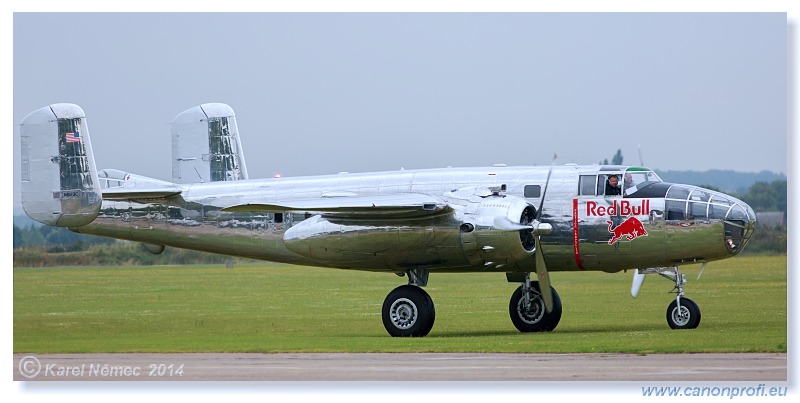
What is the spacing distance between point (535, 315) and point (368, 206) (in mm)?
4828

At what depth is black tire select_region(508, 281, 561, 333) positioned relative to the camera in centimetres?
2891

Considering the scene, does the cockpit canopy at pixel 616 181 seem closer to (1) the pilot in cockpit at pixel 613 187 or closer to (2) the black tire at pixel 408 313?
(1) the pilot in cockpit at pixel 613 187

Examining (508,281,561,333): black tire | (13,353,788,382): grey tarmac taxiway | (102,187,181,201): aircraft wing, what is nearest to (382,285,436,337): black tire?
(508,281,561,333): black tire

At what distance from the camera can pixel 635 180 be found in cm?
2728

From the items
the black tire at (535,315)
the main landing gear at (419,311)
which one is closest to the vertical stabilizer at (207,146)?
the main landing gear at (419,311)

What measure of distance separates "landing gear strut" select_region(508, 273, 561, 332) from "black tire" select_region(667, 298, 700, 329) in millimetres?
2445

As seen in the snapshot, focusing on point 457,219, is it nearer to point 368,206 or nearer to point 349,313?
point 368,206

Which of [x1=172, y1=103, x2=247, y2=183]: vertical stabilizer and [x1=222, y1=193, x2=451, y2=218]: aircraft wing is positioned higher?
[x1=172, y1=103, x2=247, y2=183]: vertical stabilizer

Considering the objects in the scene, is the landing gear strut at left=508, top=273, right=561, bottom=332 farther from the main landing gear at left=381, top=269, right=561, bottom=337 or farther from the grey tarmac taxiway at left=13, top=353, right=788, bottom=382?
the grey tarmac taxiway at left=13, top=353, right=788, bottom=382


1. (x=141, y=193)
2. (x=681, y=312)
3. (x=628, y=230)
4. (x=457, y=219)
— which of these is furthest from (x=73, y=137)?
(x=681, y=312)

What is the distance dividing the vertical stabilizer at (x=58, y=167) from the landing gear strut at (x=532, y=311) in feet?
29.9

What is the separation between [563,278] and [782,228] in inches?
346

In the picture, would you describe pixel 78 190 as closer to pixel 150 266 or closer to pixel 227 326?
pixel 227 326

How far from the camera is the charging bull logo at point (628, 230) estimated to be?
2689cm
